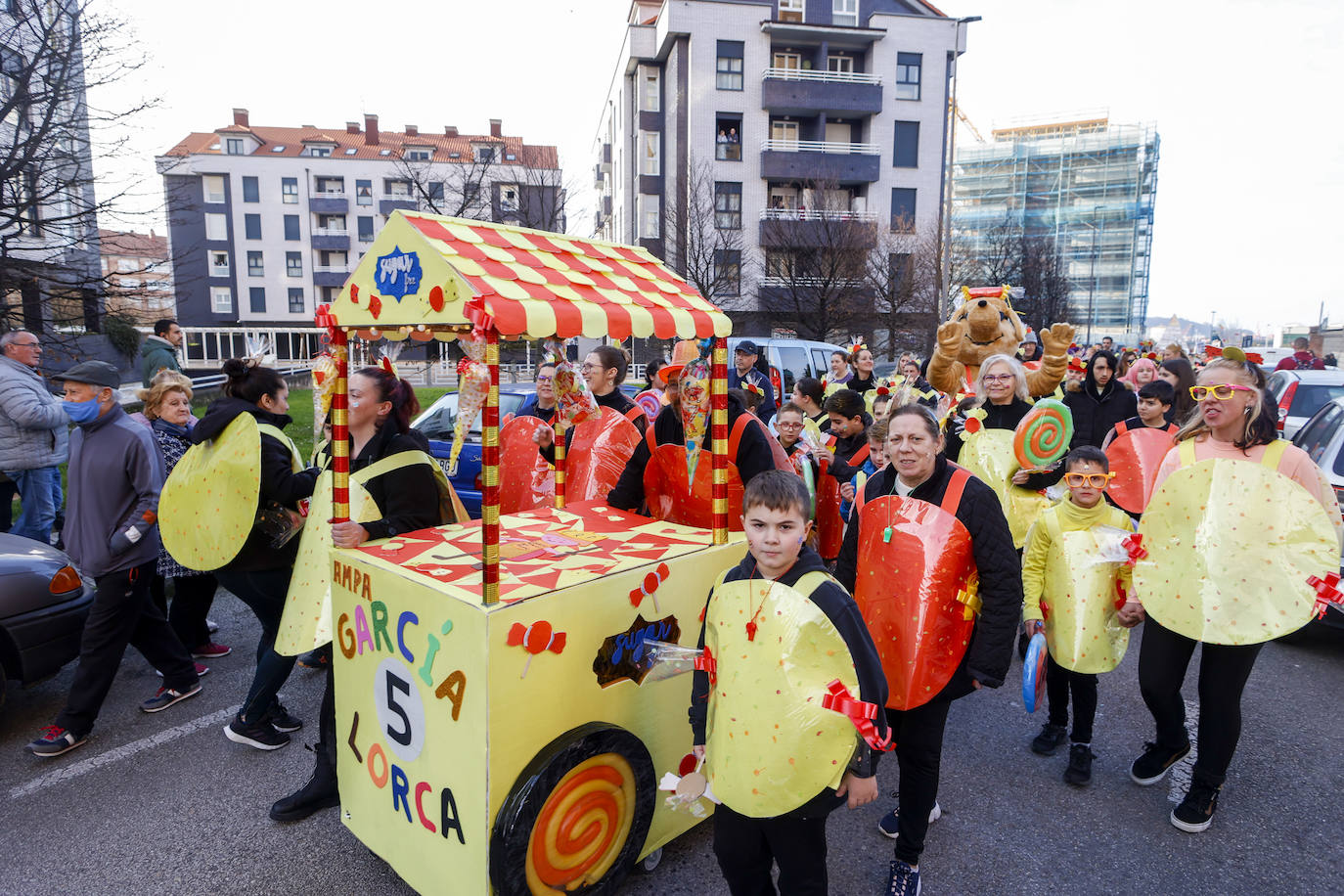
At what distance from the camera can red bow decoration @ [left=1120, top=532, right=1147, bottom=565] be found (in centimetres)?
317

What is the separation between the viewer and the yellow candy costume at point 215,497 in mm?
3410

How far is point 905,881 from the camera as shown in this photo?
2750 millimetres

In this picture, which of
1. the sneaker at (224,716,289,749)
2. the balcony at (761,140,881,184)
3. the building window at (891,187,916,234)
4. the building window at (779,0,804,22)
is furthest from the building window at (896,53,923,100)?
the sneaker at (224,716,289,749)

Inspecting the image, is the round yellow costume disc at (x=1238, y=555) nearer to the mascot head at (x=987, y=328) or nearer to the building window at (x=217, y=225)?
the mascot head at (x=987, y=328)

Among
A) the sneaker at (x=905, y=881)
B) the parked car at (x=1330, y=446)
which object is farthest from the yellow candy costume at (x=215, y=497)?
the parked car at (x=1330, y=446)

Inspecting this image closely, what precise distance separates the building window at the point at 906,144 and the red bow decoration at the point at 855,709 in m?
33.9

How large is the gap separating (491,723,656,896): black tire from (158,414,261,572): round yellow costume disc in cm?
191

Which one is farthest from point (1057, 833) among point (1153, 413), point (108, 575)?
point (108, 575)

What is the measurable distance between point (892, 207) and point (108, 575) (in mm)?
32575

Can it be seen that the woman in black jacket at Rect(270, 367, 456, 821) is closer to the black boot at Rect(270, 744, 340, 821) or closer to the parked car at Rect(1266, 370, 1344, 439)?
the black boot at Rect(270, 744, 340, 821)

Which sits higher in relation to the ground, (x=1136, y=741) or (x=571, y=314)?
(x=571, y=314)

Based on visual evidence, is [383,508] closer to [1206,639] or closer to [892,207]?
[1206,639]

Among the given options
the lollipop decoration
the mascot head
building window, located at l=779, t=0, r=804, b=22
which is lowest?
the lollipop decoration

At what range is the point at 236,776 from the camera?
3.59m
